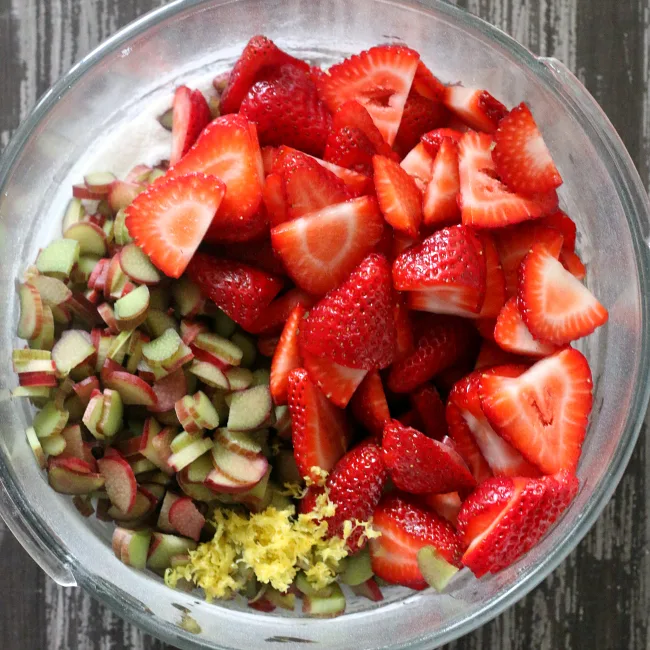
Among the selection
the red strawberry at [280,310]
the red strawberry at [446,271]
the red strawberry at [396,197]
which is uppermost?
the red strawberry at [396,197]

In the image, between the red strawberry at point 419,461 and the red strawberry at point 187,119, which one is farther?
the red strawberry at point 187,119

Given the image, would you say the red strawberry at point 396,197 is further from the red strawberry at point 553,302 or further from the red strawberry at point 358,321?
the red strawberry at point 553,302

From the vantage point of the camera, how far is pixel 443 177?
1.11 meters

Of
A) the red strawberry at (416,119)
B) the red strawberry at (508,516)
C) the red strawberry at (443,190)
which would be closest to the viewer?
the red strawberry at (508,516)

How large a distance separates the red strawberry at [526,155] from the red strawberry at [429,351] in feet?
0.79

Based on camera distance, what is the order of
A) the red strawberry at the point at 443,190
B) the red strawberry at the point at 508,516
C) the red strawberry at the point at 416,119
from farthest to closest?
the red strawberry at the point at 416,119, the red strawberry at the point at 443,190, the red strawberry at the point at 508,516

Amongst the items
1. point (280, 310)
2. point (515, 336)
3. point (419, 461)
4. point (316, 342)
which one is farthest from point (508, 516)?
point (280, 310)

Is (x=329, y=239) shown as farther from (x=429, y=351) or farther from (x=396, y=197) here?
(x=429, y=351)

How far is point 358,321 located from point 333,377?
0.11 metres

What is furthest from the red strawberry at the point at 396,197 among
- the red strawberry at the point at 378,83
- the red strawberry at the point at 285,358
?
the red strawberry at the point at 285,358

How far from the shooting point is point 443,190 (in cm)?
111

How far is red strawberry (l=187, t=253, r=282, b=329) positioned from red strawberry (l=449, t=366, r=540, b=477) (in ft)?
1.09

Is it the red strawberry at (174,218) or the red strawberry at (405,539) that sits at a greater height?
the red strawberry at (174,218)

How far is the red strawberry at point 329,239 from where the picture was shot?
1.09 m
